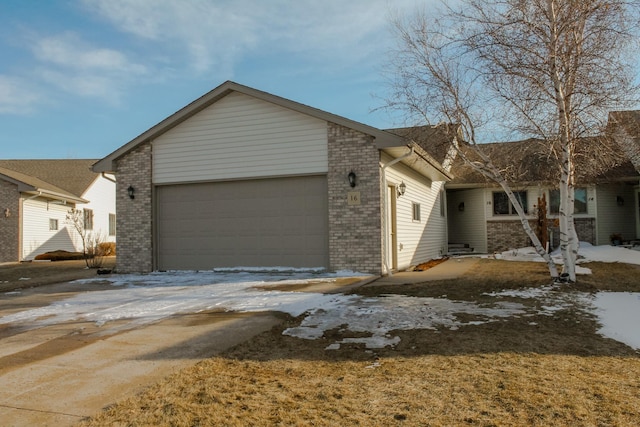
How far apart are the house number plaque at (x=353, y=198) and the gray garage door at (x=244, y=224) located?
643 mm

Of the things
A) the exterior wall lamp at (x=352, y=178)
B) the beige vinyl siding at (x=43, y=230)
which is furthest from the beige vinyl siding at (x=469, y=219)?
the beige vinyl siding at (x=43, y=230)

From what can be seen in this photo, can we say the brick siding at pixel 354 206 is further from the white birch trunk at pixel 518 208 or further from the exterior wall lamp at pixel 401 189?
the white birch trunk at pixel 518 208

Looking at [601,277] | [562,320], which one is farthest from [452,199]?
[562,320]

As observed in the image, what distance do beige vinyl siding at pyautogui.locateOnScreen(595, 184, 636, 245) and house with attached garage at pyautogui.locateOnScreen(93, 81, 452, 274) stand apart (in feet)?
30.7

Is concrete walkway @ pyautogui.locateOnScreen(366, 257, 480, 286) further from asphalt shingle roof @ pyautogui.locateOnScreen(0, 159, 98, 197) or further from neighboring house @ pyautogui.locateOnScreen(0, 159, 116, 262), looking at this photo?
asphalt shingle roof @ pyautogui.locateOnScreen(0, 159, 98, 197)

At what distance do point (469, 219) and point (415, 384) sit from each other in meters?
17.8

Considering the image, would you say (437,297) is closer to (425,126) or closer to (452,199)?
(425,126)

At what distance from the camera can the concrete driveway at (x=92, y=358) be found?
3.37 m

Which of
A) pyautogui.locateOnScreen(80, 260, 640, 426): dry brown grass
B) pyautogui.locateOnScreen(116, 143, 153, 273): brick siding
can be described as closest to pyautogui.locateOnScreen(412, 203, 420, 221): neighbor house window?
pyautogui.locateOnScreen(116, 143, 153, 273): brick siding

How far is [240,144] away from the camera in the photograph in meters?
11.9

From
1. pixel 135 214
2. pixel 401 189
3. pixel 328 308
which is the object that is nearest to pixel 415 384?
pixel 328 308

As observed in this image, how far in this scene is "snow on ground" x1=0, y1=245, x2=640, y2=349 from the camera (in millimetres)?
5676

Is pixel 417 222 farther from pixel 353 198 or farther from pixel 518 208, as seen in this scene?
pixel 518 208

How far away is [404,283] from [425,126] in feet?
11.8
